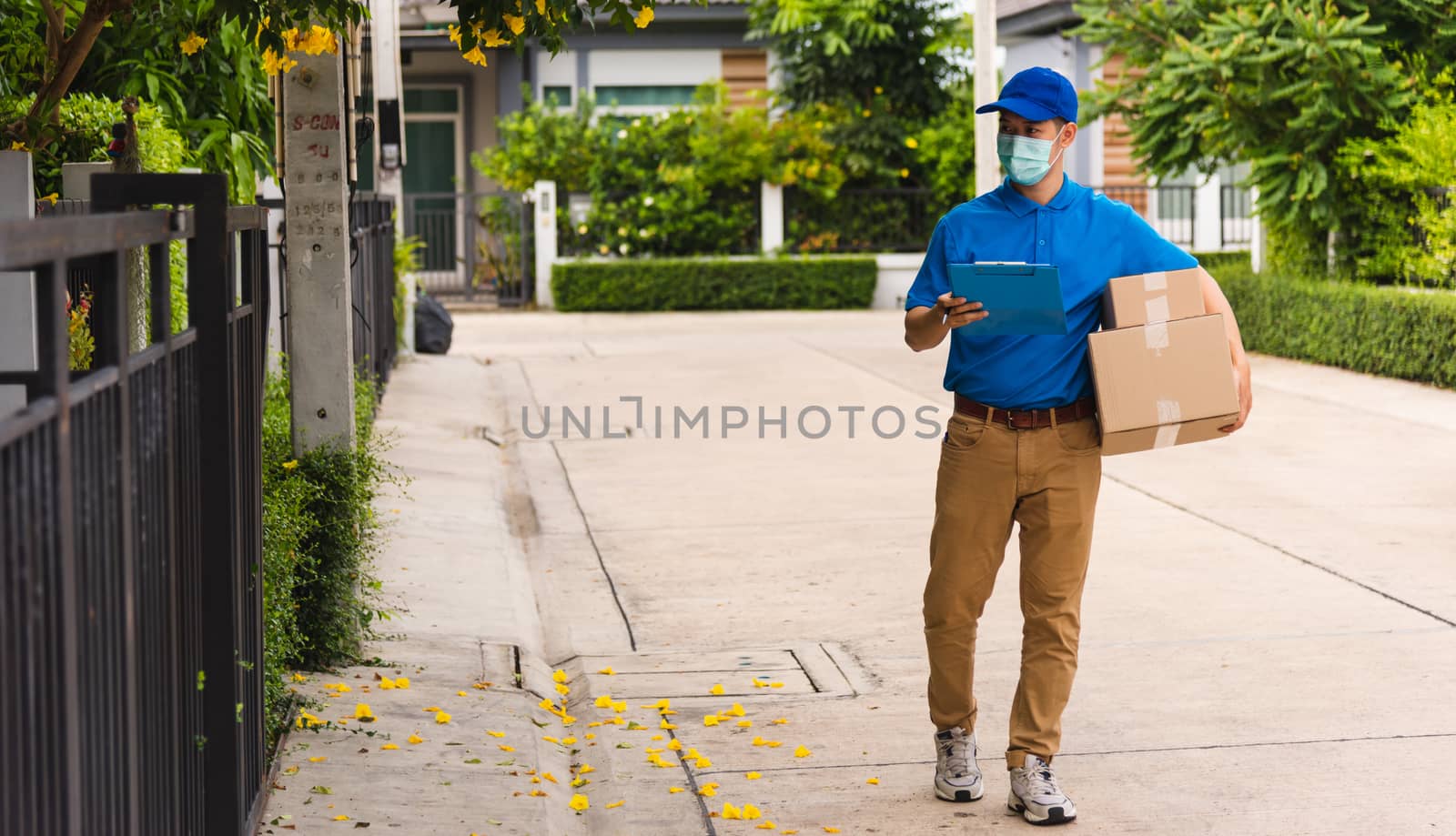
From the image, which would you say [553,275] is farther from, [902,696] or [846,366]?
[902,696]

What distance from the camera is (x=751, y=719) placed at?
19.8 feet

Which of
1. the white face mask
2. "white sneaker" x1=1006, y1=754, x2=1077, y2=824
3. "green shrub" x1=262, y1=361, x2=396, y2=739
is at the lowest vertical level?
"white sneaker" x1=1006, y1=754, x2=1077, y2=824

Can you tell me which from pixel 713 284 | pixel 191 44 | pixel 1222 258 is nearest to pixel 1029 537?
pixel 191 44

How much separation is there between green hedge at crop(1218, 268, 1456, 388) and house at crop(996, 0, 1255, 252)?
8.28 metres

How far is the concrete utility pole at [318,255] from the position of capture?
6418 mm

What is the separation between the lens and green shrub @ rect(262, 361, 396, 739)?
5496 millimetres

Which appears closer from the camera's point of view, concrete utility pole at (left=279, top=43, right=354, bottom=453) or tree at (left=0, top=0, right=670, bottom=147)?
tree at (left=0, top=0, right=670, bottom=147)

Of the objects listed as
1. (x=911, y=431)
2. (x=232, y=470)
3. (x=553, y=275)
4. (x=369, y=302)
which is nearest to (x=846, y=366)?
(x=911, y=431)

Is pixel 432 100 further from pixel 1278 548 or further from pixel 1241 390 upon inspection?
pixel 1241 390

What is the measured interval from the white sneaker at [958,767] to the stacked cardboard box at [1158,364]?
0.93 meters

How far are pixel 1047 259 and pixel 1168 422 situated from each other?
0.55 metres

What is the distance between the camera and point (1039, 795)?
4840 millimetres

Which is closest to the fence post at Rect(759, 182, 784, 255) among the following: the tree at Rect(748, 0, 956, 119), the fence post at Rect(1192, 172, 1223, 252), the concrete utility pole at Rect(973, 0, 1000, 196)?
the tree at Rect(748, 0, 956, 119)

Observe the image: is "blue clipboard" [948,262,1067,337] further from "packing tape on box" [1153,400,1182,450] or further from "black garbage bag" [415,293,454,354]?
"black garbage bag" [415,293,454,354]
